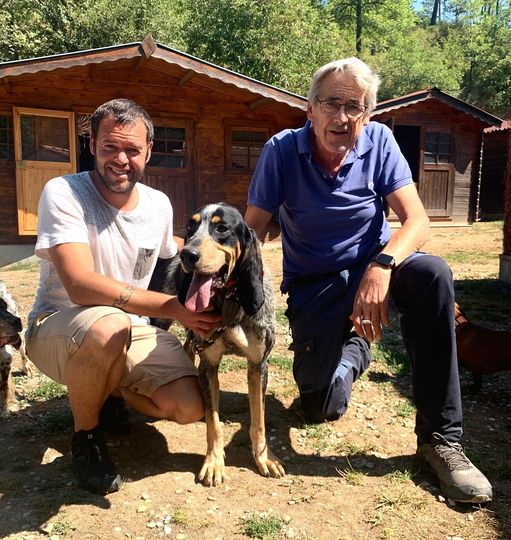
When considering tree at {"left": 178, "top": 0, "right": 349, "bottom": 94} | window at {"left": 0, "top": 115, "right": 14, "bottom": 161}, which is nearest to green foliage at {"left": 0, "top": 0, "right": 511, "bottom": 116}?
tree at {"left": 178, "top": 0, "right": 349, "bottom": 94}

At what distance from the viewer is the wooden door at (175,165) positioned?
35.7ft

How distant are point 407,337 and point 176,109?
9311mm

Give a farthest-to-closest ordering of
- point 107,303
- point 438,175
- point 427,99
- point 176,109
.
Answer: point 438,175
point 427,99
point 176,109
point 107,303

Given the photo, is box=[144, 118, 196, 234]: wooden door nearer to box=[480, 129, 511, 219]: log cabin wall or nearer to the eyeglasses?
the eyeglasses

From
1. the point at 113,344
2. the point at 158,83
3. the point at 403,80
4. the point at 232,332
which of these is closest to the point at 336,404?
the point at 232,332

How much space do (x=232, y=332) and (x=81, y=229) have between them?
918 mm

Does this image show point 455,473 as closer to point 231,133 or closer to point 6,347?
point 6,347

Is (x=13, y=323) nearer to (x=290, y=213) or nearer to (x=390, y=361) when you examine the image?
(x=290, y=213)

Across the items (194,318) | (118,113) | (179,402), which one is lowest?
(179,402)

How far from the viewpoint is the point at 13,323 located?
3.37 m

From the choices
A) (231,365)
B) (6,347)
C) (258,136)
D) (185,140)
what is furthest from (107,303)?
(258,136)

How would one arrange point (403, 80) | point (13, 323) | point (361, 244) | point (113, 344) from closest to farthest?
point (113, 344) → point (361, 244) → point (13, 323) → point (403, 80)

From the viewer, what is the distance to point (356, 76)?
2.76 metres

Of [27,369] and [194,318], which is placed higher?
[194,318]
